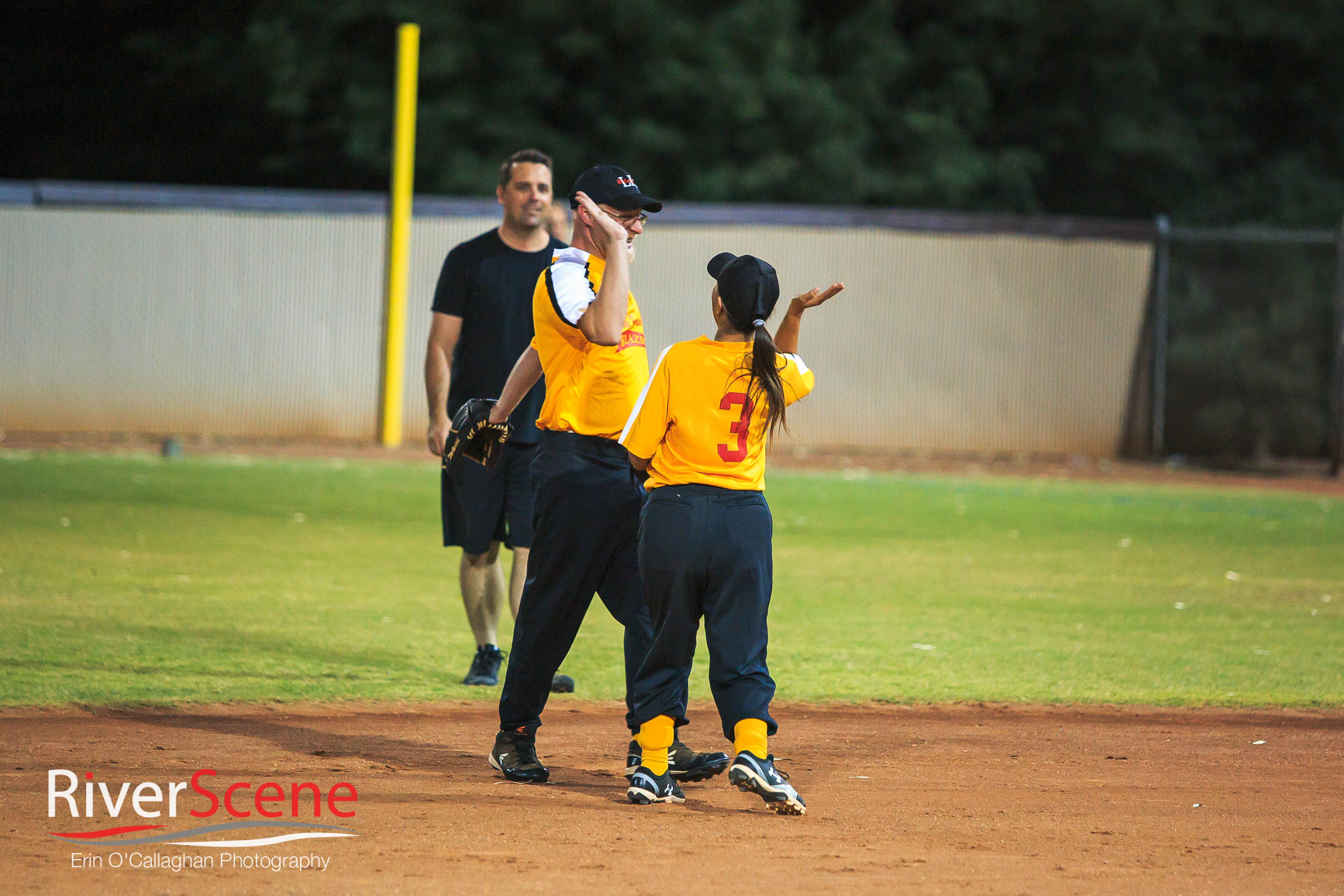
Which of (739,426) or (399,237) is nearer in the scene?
(739,426)

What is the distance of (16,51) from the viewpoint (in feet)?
101

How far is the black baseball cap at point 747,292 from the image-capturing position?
4.90 m

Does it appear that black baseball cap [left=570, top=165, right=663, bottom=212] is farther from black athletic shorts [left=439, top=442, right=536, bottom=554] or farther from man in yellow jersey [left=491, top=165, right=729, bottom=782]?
black athletic shorts [left=439, top=442, right=536, bottom=554]

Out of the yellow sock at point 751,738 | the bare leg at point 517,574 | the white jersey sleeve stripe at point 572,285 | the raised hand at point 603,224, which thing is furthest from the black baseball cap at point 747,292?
the bare leg at point 517,574

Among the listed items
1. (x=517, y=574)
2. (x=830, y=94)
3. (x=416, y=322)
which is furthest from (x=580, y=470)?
(x=830, y=94)

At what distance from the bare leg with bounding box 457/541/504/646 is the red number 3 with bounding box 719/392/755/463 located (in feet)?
7.29

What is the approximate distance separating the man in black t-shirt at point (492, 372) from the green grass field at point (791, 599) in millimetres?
527

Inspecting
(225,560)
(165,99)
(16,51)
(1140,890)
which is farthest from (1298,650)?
(16,51)

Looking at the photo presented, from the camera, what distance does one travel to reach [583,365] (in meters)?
5.19

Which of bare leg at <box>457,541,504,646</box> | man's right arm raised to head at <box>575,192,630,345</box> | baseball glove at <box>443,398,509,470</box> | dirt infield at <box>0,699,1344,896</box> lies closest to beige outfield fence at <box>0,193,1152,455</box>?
bare leg at <box>457,541,504,646</box>

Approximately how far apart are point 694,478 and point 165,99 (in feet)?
92.0

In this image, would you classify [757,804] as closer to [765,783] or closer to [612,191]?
[765,783]

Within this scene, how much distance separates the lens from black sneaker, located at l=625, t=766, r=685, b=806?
503 centimetres

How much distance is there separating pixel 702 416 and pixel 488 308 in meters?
2.38
